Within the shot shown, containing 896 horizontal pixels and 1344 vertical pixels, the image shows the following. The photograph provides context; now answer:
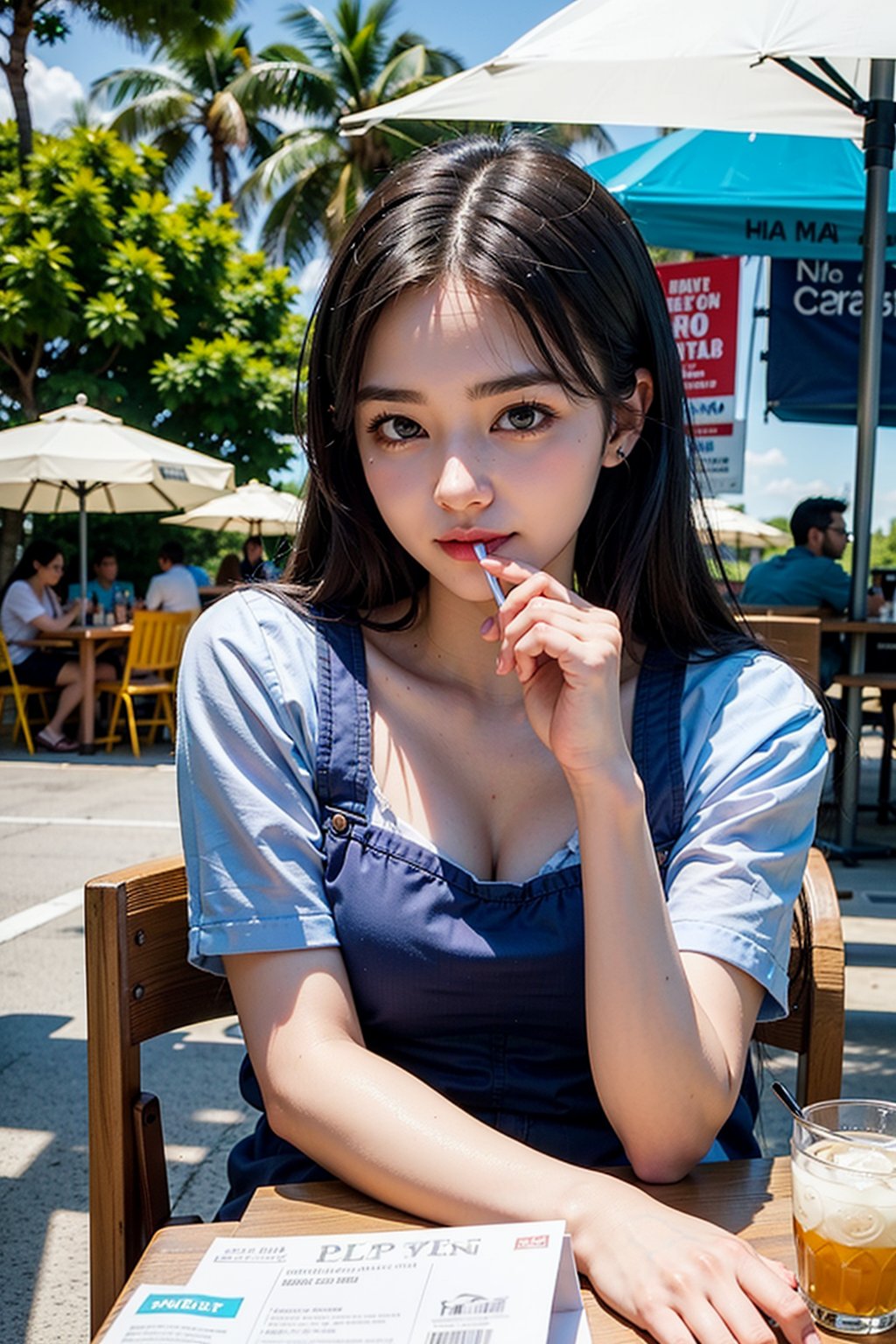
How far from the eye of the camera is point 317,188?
2495 cm

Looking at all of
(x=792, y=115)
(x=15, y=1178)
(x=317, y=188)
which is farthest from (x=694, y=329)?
(x=317, y=188)

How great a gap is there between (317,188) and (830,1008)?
25.8 meters

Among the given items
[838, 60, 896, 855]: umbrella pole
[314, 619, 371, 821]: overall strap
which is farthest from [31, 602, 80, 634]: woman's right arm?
[314, 619, 371, 821]: overall strap

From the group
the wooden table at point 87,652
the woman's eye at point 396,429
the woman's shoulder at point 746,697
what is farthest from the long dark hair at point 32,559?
the woman's shoulder at point 746,697

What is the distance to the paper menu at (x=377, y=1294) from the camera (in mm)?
776

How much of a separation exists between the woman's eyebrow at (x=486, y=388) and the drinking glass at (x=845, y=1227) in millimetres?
760

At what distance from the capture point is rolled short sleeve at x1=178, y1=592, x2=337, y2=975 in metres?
1.23

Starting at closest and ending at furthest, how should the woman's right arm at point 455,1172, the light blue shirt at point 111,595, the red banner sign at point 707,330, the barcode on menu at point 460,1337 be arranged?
1. the barcode on menu at point 460,1337
2. the woman's right arm at point 455,1172
3. the red banner sign at point 707,330
4. the light blue shirt at point 111,595

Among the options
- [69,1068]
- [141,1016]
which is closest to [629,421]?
[141,1016]

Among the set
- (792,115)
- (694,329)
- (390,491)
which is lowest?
(390,491)

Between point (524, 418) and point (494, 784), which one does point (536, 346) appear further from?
point (494, 784)

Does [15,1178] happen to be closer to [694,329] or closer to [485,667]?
[485,667]

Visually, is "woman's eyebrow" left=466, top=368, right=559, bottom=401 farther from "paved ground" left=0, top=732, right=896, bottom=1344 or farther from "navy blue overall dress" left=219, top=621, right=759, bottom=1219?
"paved ground" left=0, top=732, right=896, bottom=1344

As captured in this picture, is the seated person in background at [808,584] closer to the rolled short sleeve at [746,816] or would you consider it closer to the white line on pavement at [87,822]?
the white line on pavement at [87,822]
